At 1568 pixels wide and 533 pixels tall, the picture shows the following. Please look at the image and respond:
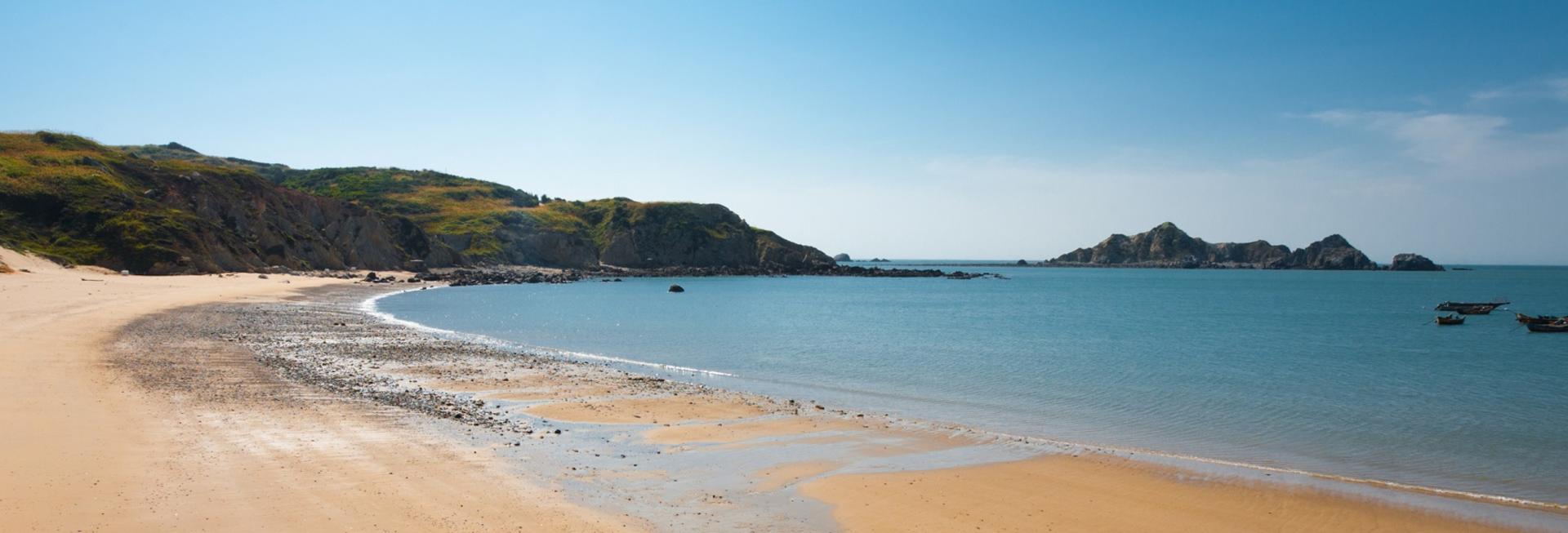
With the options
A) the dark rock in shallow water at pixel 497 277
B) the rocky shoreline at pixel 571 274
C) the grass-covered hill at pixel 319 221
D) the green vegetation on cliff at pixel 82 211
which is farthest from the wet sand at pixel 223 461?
the dark rock in shallow water at pixel 497 277

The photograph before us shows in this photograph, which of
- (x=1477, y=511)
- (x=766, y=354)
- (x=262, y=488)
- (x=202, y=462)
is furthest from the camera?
(x=766, y=354)

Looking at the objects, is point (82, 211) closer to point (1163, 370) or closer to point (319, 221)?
point (319, 221)

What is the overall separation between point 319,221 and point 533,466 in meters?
95.6

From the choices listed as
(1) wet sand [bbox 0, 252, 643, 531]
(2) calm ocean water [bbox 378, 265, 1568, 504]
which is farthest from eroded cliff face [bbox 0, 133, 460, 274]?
(1) wet sand [bbox 0, 252, 643, 531]

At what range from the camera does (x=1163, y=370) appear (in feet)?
93.8

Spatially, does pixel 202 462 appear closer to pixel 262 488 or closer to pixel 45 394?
pixel 262 488

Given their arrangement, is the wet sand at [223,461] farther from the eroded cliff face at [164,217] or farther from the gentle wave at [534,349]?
the eroded cliff face at [164,217]

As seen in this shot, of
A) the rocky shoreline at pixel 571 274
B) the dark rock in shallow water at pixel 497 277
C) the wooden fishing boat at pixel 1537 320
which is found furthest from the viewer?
the dark rock in shallow water at pixel 497 277

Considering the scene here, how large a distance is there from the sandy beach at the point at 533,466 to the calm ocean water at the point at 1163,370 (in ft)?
8.88

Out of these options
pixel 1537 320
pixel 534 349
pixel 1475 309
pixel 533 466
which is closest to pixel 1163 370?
pixel 534 349

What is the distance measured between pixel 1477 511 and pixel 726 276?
5045 inches

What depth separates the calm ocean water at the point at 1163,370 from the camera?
1661 centimetres

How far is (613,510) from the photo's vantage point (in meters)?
10.4

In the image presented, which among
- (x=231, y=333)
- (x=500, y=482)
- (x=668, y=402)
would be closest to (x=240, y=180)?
(x=231, y=333)
